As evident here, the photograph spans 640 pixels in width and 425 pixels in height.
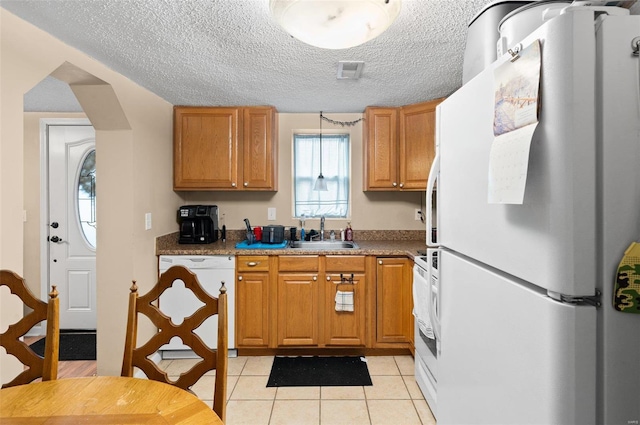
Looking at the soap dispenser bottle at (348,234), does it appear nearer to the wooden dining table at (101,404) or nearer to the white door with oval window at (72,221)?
the wooden dining table at (101,404)

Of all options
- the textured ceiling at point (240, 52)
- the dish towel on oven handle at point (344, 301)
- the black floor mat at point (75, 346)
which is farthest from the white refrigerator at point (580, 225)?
the black floor mat at point (75, 346)

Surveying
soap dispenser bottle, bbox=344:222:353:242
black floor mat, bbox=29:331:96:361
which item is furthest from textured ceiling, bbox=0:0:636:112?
black floor mat, bbox=29:331:96:361

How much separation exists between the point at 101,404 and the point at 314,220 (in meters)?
2.64

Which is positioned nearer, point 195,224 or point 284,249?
point 284,249

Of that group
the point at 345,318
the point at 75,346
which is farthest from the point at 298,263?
the point at 75,346

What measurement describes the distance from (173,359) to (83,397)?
2.07 m

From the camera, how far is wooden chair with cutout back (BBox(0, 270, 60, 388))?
4.11 ft

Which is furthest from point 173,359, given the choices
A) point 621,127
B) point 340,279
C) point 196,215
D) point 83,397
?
point 621,127

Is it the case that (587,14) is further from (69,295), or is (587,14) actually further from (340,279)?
(69,295)

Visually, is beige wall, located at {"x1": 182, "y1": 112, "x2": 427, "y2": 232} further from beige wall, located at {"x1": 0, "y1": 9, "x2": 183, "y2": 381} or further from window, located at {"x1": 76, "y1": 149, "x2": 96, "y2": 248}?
window, located at {"x1": 76, "y1": 149, "x2": 96, "y2": 248}

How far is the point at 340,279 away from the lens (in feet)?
9.48

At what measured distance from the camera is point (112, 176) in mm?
2492

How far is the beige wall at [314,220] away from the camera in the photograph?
3.50 m

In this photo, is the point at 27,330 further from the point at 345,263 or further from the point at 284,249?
the point at 345,263
